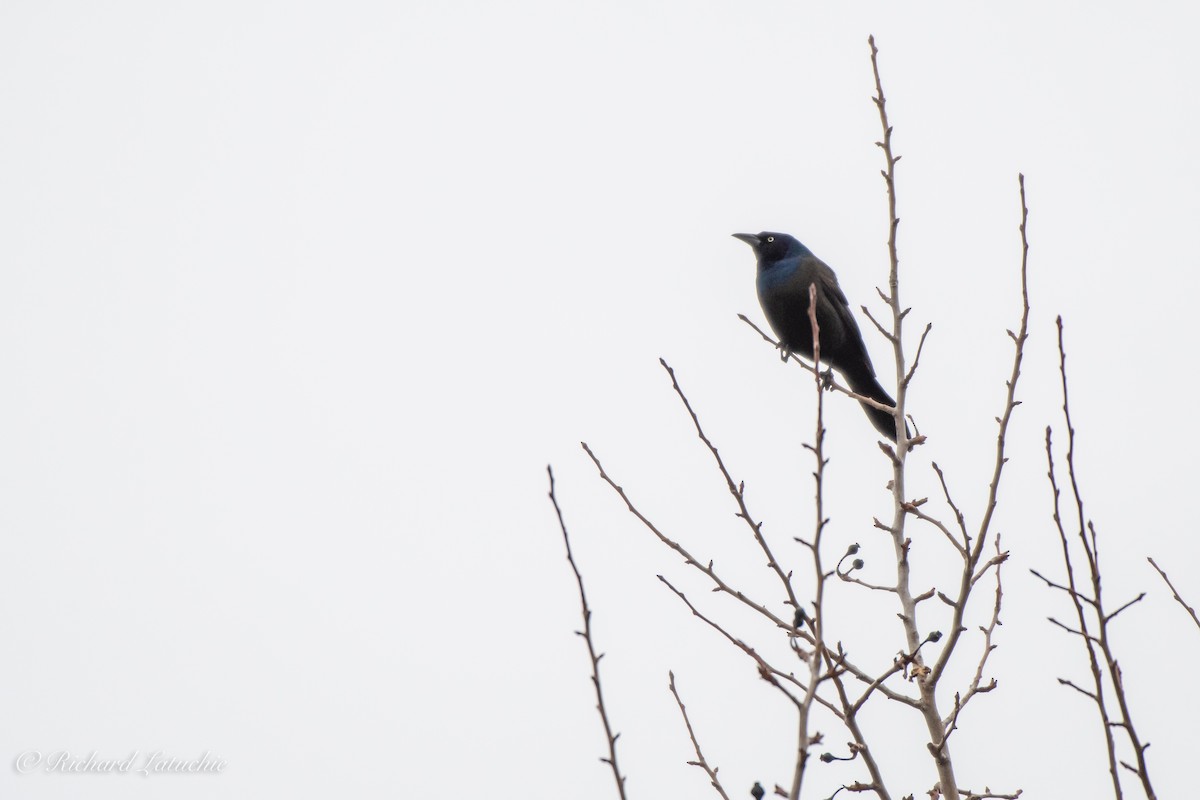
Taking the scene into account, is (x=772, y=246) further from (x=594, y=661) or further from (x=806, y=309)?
(x=594, y=661)

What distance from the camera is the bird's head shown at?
823 cm

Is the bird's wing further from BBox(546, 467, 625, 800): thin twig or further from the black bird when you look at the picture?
BBox(546, 467, 625, 800): thin twig

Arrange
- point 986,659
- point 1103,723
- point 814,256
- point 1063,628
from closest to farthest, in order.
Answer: point 1103,723, point 1063,628, point 986,659, point 814,256

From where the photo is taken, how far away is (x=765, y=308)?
7.84 meters

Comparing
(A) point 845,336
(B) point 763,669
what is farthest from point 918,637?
(A) point 845,336

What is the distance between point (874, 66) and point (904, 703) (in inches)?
75.3

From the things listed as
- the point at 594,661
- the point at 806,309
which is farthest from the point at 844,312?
the point at 594,661

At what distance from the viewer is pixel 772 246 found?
8.27 m

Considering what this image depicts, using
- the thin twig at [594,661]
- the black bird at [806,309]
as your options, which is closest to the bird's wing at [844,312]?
the black bird at [806,309]

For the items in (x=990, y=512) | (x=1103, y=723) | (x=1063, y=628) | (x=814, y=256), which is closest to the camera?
(x=1103, y=723)

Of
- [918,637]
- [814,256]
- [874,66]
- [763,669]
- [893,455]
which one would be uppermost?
[814,256]

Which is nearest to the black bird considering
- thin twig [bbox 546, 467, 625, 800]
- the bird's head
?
the bird's head

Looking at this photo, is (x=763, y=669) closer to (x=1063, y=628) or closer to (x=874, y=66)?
(x=1063, y=628)

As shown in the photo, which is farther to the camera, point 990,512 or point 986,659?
point 986,659
